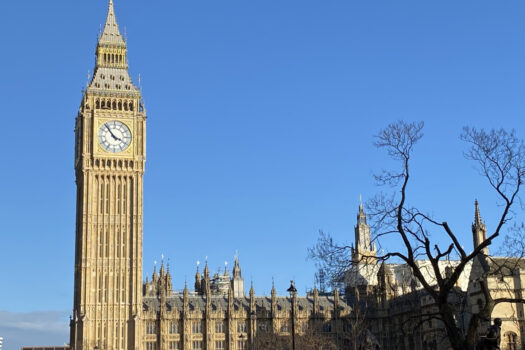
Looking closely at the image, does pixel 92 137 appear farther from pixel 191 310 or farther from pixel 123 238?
pixel 191 310

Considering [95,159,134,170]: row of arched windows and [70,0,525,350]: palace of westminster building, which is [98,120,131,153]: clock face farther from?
[95,159,134,170]: row of arched windows

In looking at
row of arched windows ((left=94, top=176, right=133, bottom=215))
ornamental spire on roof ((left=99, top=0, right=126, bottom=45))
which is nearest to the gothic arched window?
row of arched windows ((left=94, top=176, right=133, bottom=215))

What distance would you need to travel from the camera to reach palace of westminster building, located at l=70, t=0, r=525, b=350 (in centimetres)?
12481

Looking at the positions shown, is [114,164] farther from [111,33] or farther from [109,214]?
[111,33]

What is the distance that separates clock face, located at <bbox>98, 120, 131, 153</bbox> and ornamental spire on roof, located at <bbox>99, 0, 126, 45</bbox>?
15.3 meters

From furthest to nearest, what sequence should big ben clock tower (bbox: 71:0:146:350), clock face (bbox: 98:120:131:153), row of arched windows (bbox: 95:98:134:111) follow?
row of arched windows (bbox: 95:98:134:111)
clock face (bbox: 98:120:131:153)
big ben clock tower (bbox: 71:0:146:350)

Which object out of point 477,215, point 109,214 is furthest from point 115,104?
point 477,215

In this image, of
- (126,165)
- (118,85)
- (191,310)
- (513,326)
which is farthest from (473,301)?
(118,85)

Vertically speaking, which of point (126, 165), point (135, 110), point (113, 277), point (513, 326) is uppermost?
point (135, 110)

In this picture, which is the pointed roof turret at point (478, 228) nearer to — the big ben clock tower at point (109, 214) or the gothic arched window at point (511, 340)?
the gothic arched window at point (511, 340)

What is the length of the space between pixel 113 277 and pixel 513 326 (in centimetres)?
5886

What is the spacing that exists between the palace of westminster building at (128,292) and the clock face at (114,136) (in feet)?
0.51

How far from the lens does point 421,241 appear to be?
3500 cm

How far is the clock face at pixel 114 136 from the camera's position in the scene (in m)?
130
